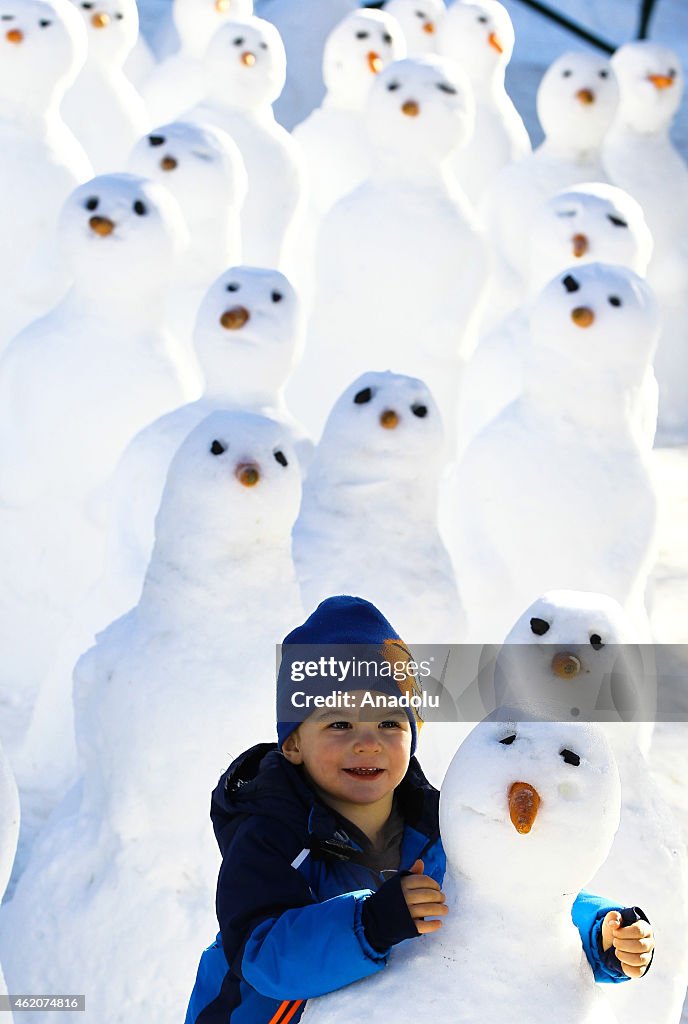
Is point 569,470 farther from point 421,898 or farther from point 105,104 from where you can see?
point 105,104

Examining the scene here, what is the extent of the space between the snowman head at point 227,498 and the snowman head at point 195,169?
1877 millimetres

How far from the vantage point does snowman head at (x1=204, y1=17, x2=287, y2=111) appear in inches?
211

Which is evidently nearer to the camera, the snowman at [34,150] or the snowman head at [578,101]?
the snowman at [34,150]

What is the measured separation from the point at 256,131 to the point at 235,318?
1.97 m

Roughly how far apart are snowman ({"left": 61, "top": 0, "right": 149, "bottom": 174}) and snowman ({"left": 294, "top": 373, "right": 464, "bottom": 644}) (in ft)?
9.42

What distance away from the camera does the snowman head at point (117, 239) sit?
152 inches

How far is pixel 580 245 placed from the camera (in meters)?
4.39

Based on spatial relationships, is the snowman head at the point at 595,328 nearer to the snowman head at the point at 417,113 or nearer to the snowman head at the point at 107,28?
the snowman head at the point at 417,113

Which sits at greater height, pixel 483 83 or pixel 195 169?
pixel 483 83

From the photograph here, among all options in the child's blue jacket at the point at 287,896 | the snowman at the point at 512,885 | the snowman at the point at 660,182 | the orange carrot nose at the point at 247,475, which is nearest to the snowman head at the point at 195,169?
the orange carrot nose at the point at 247,475

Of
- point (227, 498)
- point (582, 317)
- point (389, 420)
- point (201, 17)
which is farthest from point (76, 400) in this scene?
point (201, 17)

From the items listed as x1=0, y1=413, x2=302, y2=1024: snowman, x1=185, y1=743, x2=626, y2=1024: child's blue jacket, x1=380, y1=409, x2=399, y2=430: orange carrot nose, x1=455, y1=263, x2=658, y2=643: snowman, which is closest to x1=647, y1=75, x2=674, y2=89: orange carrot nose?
x1=455, y1=263, x2=658, y2=643: snowman

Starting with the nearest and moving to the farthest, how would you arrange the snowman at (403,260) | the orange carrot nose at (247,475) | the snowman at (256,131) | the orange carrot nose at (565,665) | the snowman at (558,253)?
1. the orange carrot nose at (565,665)
2. the orange carrot nose at (247,475)
3. the snowman at (558,253)
4. the snowman at (403,260)
5. the snowman at (256,131)

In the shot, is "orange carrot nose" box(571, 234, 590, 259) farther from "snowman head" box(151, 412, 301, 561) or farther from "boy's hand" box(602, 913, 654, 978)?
"boy's hand" box(602, 913, 654, 978)
